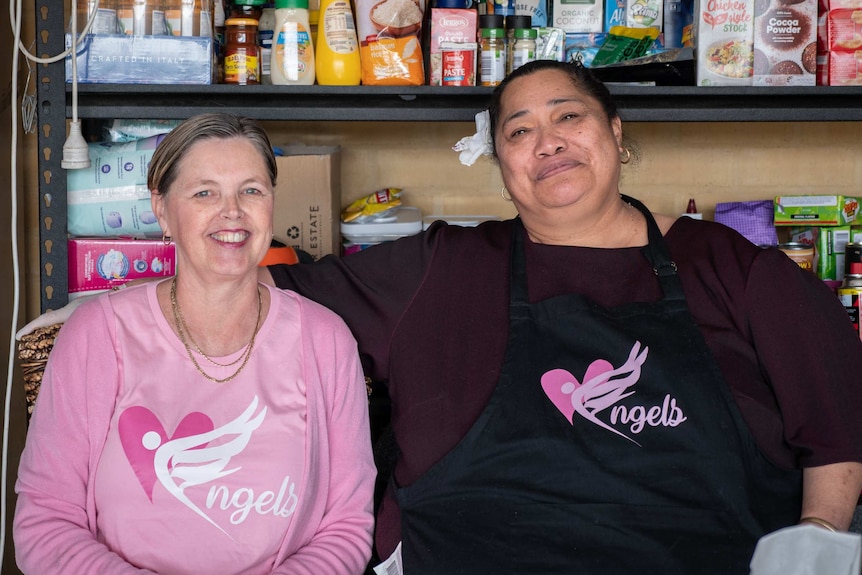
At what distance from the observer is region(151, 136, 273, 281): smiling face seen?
1372 mm

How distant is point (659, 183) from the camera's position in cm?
230

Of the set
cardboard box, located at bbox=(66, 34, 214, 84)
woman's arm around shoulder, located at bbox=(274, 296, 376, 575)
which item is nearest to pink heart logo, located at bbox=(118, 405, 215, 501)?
woman's arm around shoulder, located at bbox=(274, 296, 376, 575)

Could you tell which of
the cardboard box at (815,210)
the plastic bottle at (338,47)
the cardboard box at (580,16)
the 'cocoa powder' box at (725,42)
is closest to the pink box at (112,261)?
the plastic bottle at (338,47)

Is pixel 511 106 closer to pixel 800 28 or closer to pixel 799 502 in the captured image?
pixel 800 28

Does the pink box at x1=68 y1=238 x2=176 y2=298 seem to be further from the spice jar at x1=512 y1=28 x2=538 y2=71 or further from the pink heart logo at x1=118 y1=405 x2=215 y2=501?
the spice jar at x1=512 y1=28 x2=538 y2=71

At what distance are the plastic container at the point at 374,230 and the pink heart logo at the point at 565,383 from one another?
0.68m

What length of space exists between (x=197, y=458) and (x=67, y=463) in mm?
174

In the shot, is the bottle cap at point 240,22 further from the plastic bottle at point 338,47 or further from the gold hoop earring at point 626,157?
the gold hoop earring at point 626,157

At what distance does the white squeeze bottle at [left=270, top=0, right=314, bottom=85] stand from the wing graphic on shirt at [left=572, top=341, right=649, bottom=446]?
0.82m

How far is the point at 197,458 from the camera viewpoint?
4.32 feet

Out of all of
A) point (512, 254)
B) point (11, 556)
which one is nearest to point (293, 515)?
point (512, 254)

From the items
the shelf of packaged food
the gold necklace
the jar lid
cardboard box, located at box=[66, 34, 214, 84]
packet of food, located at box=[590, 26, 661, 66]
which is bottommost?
the gold necklace

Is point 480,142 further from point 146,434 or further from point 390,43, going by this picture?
point 146,434

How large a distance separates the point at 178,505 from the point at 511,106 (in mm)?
853
